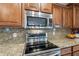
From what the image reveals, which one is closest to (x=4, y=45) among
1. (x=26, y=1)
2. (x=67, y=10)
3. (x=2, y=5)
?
(x=2, y=5)

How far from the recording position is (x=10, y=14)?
5.43 ft

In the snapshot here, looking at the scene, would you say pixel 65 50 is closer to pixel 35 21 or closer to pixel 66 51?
pixel 66 51

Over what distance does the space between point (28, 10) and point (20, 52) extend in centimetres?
52

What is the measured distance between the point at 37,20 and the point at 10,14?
334 mm

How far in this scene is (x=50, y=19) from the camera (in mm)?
1702

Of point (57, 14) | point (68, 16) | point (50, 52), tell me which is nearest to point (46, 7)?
point (57, 14)

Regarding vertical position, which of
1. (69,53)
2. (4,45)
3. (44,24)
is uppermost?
(44,24)

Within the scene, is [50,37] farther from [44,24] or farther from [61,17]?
[61,17]

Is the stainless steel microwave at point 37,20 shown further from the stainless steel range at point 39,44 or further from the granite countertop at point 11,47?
the granite countertop at point 11,47

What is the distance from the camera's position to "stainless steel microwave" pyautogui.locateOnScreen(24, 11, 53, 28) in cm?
167

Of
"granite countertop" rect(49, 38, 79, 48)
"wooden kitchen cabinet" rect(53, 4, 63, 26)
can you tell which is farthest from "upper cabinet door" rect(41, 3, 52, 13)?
"granite countertop" rect(49, 38, 79, 48)

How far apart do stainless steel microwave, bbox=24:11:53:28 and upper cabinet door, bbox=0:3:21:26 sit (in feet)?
0.32

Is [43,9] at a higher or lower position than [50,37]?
higher

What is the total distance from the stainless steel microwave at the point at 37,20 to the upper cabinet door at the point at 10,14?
0.32 ft
